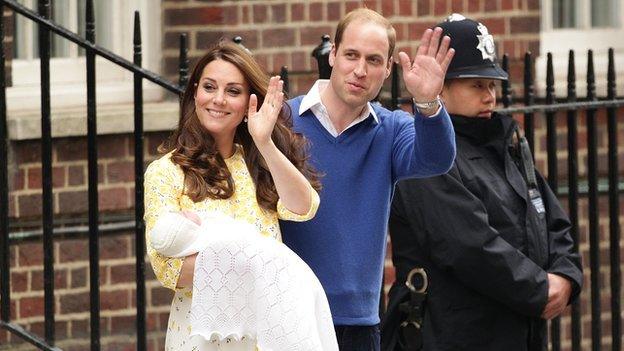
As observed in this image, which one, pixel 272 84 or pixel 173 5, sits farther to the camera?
pixel 173 5

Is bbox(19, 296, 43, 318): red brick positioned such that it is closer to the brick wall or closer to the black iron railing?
the brick wall

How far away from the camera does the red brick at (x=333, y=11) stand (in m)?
7.95

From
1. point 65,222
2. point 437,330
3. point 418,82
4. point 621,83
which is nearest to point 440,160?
point 418,82

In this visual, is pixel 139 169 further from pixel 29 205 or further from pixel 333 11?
pixel 333 11

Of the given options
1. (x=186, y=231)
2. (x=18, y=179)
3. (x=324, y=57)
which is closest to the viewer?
(x=186, y=231)

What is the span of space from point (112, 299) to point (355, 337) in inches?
104

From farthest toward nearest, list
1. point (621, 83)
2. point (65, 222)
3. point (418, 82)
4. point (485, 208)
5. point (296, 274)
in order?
point (621, 83)
point (65, 222)
point (485, 208)
point (418, 82)
point (296, 274)

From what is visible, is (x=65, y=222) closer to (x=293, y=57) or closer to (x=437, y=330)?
(x=293, y=57)

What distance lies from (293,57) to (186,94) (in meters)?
2.97

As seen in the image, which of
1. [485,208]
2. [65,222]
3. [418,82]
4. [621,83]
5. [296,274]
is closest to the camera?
[296,274]

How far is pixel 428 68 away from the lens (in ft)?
16.1

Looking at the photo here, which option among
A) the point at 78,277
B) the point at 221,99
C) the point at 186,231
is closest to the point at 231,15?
the point at 78,277

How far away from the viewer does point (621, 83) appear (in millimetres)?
8875

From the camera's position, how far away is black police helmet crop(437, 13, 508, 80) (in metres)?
5.82
